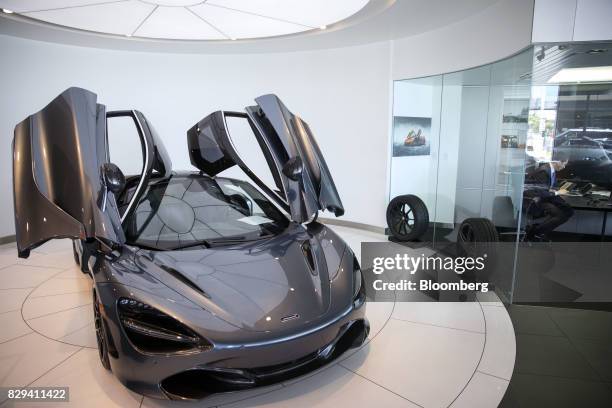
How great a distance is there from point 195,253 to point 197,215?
479 millimetres

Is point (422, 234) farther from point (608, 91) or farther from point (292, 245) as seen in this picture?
point (292, 245)

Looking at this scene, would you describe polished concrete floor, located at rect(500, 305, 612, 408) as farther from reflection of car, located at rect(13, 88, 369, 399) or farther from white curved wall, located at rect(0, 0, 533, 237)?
white curved wall, located at rect(0, 0, 533, 237)

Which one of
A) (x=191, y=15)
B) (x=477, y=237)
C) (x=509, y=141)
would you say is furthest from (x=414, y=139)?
(x=191, y=15)

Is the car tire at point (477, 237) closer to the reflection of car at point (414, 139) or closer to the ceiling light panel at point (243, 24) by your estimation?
the reflection of car at point (414, 139)

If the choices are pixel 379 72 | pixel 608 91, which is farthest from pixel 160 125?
pixel 608 91

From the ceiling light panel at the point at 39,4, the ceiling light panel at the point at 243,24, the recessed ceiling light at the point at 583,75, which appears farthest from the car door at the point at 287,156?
the recessed ceiling light at the point at 583,75

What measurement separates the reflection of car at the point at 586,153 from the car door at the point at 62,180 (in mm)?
3776

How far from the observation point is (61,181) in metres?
2.30

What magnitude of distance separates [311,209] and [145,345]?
1433mm

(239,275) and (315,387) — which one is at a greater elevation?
(239,275)

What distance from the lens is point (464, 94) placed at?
457 centimetres

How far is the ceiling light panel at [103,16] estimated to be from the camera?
3.77m

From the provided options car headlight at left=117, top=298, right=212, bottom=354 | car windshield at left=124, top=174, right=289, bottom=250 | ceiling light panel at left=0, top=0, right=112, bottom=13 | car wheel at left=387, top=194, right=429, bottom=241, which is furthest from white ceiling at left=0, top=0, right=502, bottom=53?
car headlight at left=117, top=298, right=212, bottom=354

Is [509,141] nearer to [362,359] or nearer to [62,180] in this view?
[362,359]
